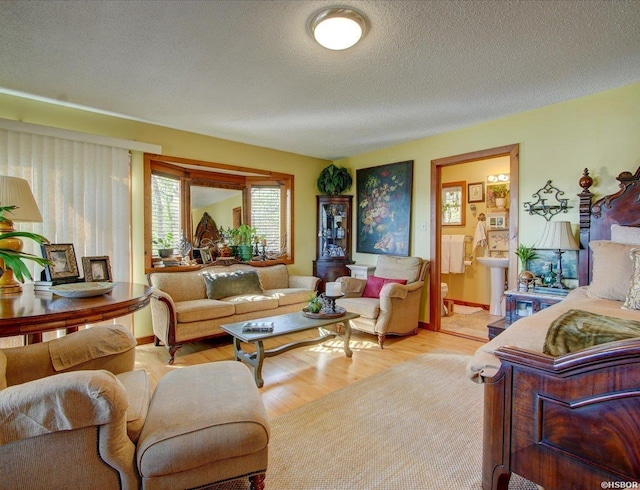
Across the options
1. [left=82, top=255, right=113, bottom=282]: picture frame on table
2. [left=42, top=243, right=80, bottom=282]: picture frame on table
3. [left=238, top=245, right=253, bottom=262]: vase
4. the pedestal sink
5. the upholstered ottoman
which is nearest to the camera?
the upholstered ottoman

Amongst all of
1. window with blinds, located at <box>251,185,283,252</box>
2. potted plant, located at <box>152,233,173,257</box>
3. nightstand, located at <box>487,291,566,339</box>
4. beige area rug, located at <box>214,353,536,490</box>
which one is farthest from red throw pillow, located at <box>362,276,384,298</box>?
potted plant, located at <box>152,233,173,257</box>

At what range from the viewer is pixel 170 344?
316cm

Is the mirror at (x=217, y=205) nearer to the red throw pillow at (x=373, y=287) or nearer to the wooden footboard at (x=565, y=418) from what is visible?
the red throw pillow at (x=373, y=287)

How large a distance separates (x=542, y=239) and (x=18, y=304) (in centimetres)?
382

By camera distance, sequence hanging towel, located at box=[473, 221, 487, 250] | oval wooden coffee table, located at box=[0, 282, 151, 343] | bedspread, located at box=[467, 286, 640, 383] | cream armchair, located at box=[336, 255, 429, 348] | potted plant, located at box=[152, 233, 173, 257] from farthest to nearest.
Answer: hanging towel, located at box=[473, 221, 487, 250] → potted plant, located at box=[152, 233, 173, 257] → cream armchair, located at box=[336, 255, 429, 348] → bedspread, located at box=[467, 286, 640, 383] → oval wooden coffee table, located at box=[0, 282, 151, 343]

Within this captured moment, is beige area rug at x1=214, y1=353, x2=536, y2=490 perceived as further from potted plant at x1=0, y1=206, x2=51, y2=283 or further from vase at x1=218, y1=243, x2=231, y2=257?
vase at x1=218, y1=243, x2=231, y2=257

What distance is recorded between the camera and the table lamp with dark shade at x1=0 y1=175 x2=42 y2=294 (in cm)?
195

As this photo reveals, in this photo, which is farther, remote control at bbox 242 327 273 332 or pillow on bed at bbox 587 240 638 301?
remote control at bbox 242 327 273 332

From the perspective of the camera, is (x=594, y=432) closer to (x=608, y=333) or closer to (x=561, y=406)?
(x=561, y=406)

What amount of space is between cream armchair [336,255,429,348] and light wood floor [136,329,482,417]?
0.59 ft

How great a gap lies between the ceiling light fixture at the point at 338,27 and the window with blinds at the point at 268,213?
3065 mm

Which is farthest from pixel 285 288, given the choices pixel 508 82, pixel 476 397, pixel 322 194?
pixel 508 82

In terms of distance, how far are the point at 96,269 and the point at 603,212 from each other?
4122 millimetres

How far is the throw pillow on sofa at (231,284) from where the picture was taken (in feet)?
12.6
